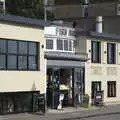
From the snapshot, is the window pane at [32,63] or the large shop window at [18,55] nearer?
the large shop window at [18,55]

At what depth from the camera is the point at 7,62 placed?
3369cm

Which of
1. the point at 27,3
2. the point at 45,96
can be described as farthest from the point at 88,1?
the point at 45,96

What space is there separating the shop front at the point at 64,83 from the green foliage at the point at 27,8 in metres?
24.1

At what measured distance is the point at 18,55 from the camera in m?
34.6

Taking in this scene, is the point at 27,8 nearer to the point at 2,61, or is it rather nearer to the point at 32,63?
the point at 32,63

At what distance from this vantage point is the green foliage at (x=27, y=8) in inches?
2532

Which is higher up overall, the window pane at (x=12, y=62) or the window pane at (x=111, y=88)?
the window pane at (x=12, y=62)

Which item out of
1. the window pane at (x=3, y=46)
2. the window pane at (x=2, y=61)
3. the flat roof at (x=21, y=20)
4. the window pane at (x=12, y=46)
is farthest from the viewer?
the window pane at (x=12, y=46)

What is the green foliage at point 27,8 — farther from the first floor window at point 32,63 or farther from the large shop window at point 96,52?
the first floor window at point 32,63

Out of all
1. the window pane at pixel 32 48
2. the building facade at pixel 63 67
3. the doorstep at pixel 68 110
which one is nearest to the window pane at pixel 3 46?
the window pane at pixel 32 48

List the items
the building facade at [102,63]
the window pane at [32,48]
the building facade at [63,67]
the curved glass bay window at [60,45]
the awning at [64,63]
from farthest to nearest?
the building facade at [102,63] → the curved glass bay window at [60,45] → the building facade at [63,67] → the awning at [64,63] → the window pane at [32,48]

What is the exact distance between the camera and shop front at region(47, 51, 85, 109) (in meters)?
37.6

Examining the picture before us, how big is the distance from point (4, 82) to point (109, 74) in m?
14.3

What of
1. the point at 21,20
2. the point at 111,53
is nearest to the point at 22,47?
the point at 21,20
